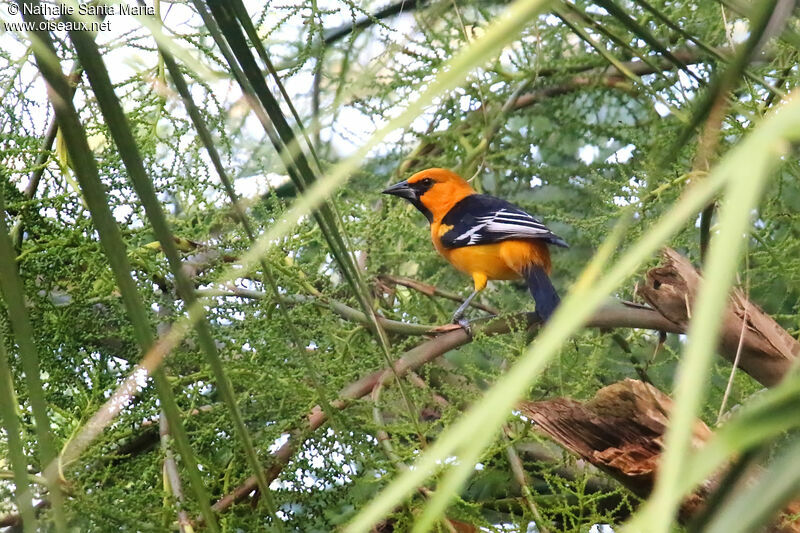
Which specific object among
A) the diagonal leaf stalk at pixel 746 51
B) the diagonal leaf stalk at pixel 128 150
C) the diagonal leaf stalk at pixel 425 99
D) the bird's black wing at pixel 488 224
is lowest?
the diagonal leaf stalk at pixel 746 51

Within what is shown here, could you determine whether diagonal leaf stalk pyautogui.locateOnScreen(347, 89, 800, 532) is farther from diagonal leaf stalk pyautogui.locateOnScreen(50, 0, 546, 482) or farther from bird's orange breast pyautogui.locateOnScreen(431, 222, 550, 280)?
bird's orange breast pyautogui.locateOnScreen(431, 222, 550, 280)

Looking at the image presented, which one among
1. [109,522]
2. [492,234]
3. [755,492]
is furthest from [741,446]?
[492,234]

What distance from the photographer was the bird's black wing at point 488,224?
255cm

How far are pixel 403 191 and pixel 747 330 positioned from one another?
1.52 metres

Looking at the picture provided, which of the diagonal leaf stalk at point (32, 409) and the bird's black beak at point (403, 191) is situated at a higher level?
the bird's black beak at point (403, 191)

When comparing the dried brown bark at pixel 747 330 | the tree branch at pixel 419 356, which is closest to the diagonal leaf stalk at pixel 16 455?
the tree branch at pixel 419 356

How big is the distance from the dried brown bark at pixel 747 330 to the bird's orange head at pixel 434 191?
53.5 inches

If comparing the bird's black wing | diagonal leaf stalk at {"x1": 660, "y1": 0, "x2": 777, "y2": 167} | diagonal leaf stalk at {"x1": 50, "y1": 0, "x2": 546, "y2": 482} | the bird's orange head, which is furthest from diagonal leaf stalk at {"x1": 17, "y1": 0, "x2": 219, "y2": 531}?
the bird's orange head

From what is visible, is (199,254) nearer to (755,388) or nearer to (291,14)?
(291,14)

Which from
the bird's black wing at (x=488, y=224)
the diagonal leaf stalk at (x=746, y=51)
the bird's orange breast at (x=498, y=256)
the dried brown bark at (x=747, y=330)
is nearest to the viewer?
the diagonal leaf stalk at (x=746, y=51)

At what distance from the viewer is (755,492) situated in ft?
1.16

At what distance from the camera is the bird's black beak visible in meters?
2.64

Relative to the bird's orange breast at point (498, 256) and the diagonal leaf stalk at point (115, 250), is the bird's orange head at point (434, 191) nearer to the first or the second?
the bird's orange breast at point (498, 256)

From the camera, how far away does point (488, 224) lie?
274cm
